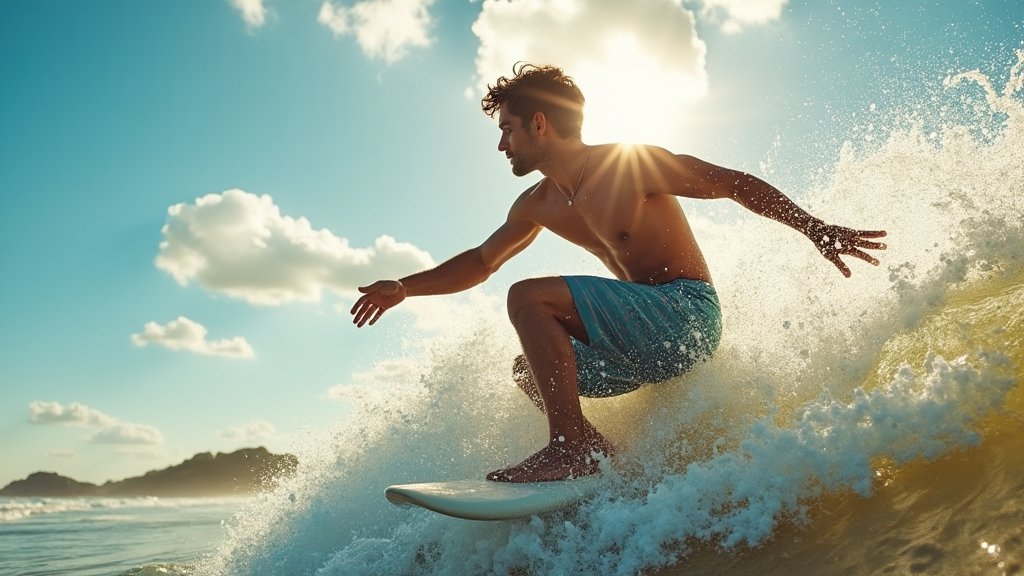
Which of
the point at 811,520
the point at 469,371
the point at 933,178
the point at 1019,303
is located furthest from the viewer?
the point at 469,371

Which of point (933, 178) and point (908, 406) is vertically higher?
point (933, 178)

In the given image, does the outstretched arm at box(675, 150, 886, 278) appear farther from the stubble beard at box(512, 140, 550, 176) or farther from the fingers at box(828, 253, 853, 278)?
the stubble beard at box(512, 140, 550, 176)

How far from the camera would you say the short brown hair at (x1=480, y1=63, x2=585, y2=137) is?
12.7ft

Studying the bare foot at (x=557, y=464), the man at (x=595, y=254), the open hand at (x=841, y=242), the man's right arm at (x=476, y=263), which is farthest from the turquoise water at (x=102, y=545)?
the open hand at (x=841, y=242)

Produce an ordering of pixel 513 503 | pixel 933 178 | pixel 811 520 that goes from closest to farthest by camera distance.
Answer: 1. pixel 811 520
2. pixel 513 503
3. pixel 933 178

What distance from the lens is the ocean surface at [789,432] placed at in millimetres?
2281

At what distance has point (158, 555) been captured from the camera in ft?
25.4

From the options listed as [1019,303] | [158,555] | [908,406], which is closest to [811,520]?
[908,406]

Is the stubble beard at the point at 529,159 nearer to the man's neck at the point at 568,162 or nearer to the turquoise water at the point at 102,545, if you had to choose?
the man's neck at the point at 568,162

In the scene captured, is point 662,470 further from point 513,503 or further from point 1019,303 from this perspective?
point 1019,303

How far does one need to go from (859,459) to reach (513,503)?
132 cm

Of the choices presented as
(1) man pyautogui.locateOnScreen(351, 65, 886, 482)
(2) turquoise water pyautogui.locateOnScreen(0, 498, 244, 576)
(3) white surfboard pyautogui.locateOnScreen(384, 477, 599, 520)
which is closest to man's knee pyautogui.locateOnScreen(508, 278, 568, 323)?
(1) man pyautogui.locateOnScreen(351, 65, 886, 482)

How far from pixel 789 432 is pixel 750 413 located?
0.62 metres

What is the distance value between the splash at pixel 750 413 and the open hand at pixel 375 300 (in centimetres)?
74
